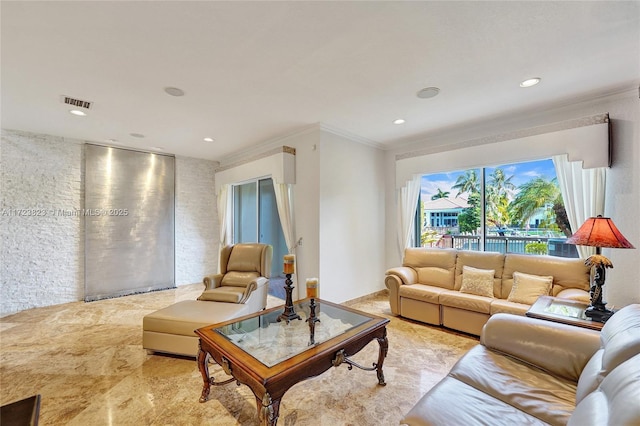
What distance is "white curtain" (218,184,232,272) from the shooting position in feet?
18.5

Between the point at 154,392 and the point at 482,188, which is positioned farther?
the point at 482,188

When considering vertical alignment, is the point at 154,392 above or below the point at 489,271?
below

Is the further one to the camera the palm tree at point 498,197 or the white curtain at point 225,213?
the white curtain at point 225,213

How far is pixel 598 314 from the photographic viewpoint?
2074 millimetres

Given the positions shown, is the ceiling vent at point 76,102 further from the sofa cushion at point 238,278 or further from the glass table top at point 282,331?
the glass table top at point 282,331

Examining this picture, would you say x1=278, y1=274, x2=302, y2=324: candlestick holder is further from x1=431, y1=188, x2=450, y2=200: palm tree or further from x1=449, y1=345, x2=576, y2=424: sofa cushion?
x1=431, y1=188, x2=450, y2=200: palm tree

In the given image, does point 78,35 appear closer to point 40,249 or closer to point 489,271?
point 40,249

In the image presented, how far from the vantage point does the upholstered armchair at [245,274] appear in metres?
3.32

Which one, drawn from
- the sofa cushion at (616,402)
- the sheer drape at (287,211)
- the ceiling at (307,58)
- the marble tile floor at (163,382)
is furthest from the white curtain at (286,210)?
the sofa cushion at (616,402)

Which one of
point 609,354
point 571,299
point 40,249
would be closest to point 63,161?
point 40,249

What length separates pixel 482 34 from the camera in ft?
6.26

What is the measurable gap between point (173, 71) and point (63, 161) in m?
3.43

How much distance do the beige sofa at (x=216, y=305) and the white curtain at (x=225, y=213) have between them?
189cm

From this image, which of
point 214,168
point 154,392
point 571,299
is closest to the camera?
point 154,392
